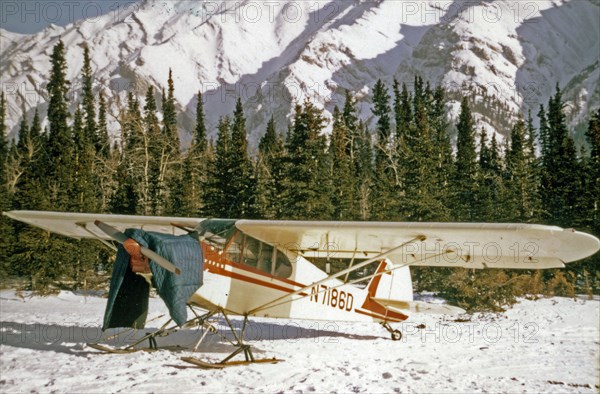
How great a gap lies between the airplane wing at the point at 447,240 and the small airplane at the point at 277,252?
2 cm

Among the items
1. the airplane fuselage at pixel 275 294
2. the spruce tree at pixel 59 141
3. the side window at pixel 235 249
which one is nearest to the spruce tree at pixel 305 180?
the spruce tree at pixel 59 141

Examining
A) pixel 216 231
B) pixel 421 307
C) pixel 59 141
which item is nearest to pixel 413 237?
pixel 216 231

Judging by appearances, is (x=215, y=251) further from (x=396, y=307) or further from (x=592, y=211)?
(x=592, y=211)

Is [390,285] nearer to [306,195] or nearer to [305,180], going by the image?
[306,195]

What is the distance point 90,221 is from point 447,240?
21.0 ft

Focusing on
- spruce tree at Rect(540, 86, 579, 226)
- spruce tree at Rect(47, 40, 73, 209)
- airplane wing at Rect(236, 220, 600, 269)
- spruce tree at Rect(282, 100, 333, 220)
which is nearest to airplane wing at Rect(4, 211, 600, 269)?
airplane wing at Rect(236, 220, 600, 269)

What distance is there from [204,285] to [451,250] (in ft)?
13.6

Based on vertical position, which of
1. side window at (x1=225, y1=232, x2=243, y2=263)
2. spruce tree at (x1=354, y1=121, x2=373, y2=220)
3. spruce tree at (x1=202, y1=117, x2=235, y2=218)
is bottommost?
side window at (x1=225, y1=232, x2=243, y2=263)

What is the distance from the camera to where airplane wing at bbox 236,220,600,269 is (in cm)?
685

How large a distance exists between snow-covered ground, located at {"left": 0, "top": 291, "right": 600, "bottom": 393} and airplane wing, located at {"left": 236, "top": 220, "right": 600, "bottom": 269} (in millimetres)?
1765

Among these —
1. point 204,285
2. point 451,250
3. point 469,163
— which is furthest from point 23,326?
point 469,163

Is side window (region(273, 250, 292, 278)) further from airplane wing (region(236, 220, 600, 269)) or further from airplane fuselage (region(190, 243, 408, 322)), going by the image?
airplane wing (region(236, 220, 600, 269))

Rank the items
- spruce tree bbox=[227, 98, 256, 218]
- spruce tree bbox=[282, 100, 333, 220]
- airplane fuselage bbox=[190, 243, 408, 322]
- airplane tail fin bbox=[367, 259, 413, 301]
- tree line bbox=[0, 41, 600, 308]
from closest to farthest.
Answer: airplane fuselage bbox=[190, 243, 408, 322] → airplane tail fin bbox=[367, 259, 413, 301] → tree line bbox=[0, 41, 600, 308] → spruce tree bbox=[282, 100, 333, 220] → spruce tree bbox=[227, 98, 256, 218]

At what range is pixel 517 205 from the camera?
3356cm
